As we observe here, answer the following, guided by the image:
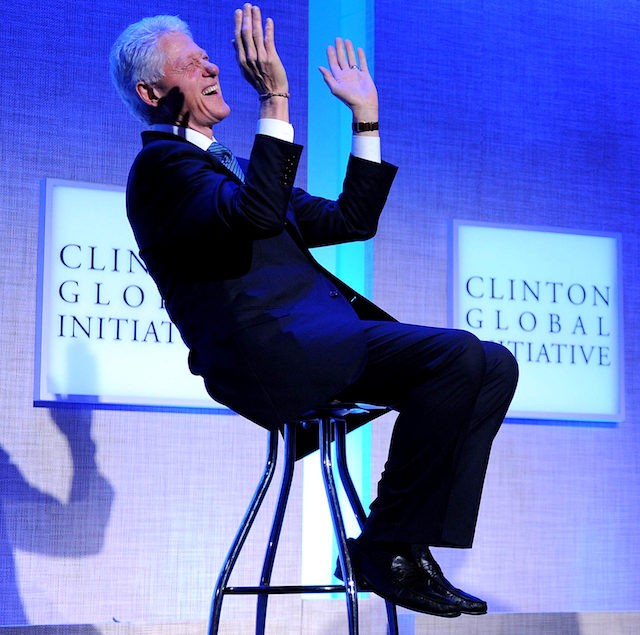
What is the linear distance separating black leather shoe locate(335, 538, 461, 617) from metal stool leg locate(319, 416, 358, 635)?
27 millimetres

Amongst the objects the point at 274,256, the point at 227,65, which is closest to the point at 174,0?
the point at 227,65

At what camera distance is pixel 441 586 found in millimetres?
1900

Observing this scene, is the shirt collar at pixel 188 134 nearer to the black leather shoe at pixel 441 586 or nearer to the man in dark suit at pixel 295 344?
the man in dark suit at pixel 295 344

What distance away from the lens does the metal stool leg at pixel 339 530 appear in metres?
1.98

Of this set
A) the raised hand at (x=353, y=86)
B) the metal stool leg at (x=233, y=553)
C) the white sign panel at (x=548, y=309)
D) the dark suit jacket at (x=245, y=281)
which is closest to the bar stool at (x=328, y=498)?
the metal stool leg at (x=233, y=553)

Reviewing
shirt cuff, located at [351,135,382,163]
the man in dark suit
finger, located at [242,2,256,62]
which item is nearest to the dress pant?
the man in dark suit

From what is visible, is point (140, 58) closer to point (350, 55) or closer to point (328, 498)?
point (350, 55)

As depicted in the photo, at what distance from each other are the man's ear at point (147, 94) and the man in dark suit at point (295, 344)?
16cm

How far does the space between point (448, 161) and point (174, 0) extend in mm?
1049

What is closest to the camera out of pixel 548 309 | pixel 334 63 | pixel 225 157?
pixel 225 157

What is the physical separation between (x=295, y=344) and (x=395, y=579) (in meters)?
0.44

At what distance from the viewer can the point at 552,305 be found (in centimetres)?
386

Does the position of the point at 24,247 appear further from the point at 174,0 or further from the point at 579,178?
the point at 579,178

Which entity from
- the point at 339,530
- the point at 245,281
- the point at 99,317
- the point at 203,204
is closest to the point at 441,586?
the point at 339,530
